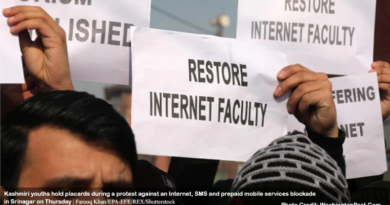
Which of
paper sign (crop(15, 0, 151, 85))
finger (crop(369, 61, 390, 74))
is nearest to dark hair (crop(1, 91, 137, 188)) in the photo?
paper sign (crop(15, 0, 151, 85))

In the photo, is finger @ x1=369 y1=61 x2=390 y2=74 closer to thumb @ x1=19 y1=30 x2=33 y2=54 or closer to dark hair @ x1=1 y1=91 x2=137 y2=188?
dark hair @ x1=1 y1=91 x2=137 y2=188

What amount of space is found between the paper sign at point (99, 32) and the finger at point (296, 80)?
2.07ft

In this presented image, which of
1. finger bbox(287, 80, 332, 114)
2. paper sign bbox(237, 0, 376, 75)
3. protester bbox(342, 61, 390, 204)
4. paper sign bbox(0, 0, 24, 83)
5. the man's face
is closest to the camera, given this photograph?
the man's face

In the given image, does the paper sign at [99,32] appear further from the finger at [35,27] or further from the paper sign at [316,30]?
the paper sign at [316,30]

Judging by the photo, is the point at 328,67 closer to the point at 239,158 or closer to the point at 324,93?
the point at 324,93

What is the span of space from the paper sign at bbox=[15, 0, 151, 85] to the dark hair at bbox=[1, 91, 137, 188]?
45cm

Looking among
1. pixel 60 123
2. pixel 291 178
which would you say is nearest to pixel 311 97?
pixel 291 178

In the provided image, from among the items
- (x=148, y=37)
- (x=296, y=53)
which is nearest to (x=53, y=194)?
(x=148, y=37)

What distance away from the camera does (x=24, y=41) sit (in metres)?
1.65

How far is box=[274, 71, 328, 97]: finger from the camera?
1876 mm

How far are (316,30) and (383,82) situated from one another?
0.46m

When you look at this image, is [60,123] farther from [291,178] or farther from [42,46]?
[291,178]

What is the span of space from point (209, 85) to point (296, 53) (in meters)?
0.53

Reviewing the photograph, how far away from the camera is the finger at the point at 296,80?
1.88 m
